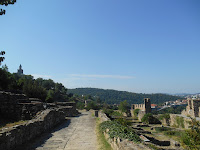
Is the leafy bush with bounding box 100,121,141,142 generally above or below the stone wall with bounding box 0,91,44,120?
below

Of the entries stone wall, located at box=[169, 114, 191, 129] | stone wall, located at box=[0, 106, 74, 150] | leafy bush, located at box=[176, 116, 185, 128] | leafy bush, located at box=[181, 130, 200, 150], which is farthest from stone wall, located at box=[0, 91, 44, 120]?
leafy bush, located at box=[176, 116, 185, 128]

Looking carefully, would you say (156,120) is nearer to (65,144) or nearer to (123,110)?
(123,110)

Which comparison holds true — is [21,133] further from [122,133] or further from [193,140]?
[193,140]

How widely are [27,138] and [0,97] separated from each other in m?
5.10

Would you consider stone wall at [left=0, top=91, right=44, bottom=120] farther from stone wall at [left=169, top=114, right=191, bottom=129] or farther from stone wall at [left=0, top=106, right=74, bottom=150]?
stone wall at [left=169, top=114, right=191, bottom=129]

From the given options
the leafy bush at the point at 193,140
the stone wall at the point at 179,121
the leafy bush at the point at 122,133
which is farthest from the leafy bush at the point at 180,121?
the leafy bush at the point at 122,133

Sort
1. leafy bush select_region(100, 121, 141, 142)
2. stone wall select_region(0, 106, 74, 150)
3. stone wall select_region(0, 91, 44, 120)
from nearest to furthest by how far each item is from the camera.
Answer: stone wall select_region(0, 106, 74, 150)
leafy bush select_region(100, 121, 141, 142)
stone wall select_region(0, 91, 44, 120)

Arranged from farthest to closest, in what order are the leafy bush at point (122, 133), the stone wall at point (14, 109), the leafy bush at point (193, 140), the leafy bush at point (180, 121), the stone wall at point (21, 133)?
the leafy bush at point (180, 121) < the stone wall at point (14, 109) < the leafy bush at point (193, 140) < the leafy bush at point (122, 133) < the stone wall at point (21, 133)

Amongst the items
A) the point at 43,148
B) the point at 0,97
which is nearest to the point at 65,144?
the point at 43,148

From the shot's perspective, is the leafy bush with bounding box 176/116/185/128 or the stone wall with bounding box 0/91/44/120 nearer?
the stone wall with bounding box 0/91/44/120

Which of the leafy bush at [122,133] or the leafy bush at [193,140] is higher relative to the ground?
the leafy bush at [122,133]

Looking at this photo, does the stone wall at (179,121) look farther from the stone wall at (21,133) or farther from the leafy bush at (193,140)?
the stone wall at (21,133)

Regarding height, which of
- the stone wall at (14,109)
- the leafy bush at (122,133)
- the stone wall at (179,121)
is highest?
the stone wall at (14,109)

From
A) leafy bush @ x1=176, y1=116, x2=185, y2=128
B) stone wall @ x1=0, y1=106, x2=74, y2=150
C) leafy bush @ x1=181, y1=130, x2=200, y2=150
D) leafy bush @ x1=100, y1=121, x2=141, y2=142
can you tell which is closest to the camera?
stone wall @ x1=0, y1=106, x2=74, y2=150
